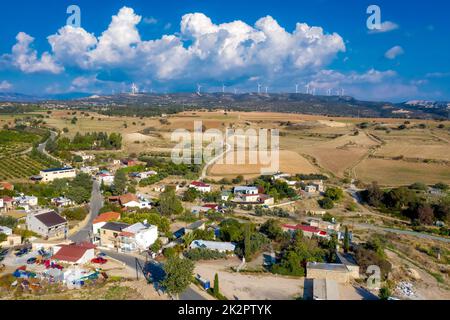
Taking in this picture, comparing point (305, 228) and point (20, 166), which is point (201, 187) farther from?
point (20, 166)

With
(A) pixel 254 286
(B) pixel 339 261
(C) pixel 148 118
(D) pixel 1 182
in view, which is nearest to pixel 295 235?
(B) pixel 339 261

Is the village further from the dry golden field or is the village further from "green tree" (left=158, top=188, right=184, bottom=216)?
the dry golden field

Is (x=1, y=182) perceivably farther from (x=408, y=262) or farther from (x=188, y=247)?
(x=408, y=262)

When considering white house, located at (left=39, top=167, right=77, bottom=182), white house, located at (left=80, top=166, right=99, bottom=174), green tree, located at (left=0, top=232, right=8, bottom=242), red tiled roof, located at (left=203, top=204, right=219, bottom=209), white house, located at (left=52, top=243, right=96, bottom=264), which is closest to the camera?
white house, located at (left=52, top=243, right=96, bottom=264)

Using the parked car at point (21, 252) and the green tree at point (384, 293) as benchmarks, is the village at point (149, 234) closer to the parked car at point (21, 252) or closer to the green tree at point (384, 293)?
the parked car at point (21, 252)

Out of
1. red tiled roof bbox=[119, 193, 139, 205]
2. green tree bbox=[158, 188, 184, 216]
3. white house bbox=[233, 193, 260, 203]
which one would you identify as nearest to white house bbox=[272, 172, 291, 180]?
white house bbox=[233, 193, 260, 203]

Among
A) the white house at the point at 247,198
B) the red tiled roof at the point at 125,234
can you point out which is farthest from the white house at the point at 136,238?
the white house at the point at 247,198

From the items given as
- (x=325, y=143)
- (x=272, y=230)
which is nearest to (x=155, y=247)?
(x=272, y=230)

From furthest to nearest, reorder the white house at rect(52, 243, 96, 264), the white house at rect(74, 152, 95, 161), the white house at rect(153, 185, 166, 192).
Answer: the white house at rect(74, 152, 95, 161), the white house at rect(153, 185, 166, 192), the white house at rect(52, 243, 96, 264)
